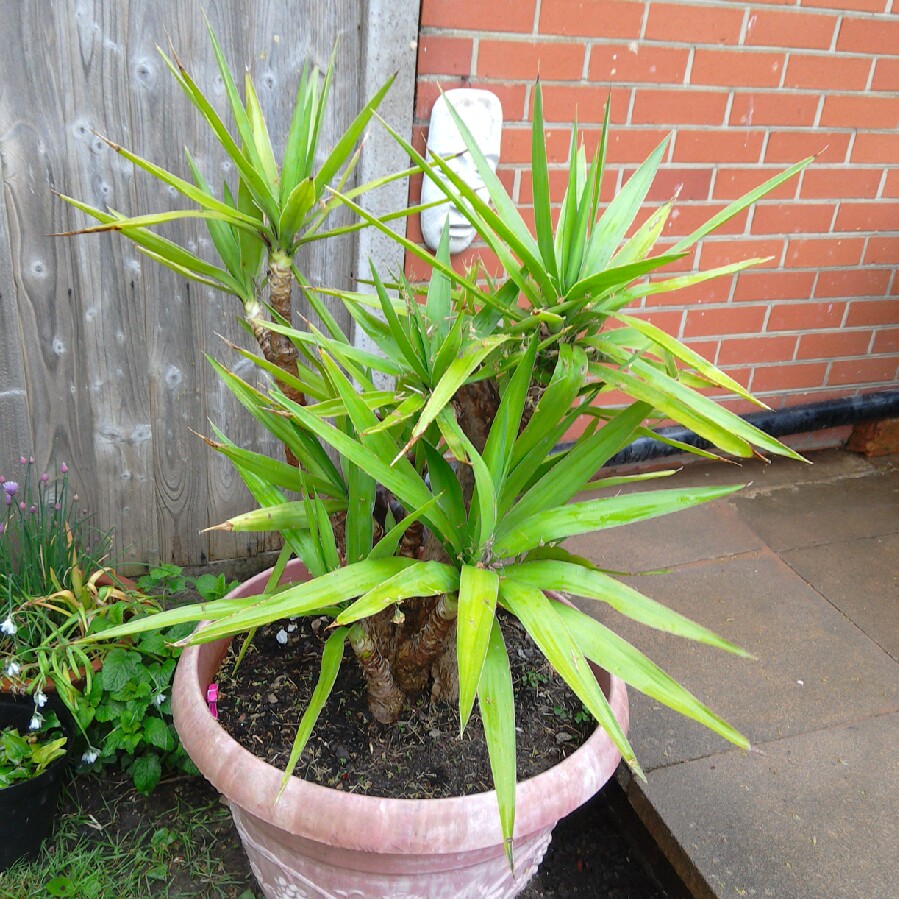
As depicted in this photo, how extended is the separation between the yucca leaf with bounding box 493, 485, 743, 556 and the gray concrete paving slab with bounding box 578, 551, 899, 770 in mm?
958

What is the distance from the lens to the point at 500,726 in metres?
1.04

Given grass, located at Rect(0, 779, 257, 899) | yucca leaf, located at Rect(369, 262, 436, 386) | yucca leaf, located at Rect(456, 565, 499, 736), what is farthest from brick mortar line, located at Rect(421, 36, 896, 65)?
grass, located at Rect(0, 779, 257, 899)

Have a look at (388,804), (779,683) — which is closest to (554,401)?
(388,804)

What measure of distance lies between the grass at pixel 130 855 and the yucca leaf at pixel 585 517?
4.03 feet

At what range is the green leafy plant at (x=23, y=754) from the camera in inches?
68.0

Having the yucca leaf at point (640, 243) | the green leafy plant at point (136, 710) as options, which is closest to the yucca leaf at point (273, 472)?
the yucca leaf at point (640, 243)

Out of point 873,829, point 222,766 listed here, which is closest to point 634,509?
point 222,766

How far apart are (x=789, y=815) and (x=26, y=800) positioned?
1.63m

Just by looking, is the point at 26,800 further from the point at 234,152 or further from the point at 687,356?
the point at 687,356

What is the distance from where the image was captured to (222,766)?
1.30 meters

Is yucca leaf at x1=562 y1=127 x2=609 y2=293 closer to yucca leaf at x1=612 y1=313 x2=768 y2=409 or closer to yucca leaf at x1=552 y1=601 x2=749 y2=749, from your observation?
yucca leaf at x1=612 y1=313 x2=768 y2=409

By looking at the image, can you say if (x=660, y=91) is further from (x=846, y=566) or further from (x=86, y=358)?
(x=86, y=358)

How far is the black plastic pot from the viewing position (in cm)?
172

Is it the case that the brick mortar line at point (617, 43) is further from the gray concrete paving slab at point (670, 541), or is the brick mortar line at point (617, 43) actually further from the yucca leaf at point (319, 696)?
the yucca leaf at point (319, 696)
